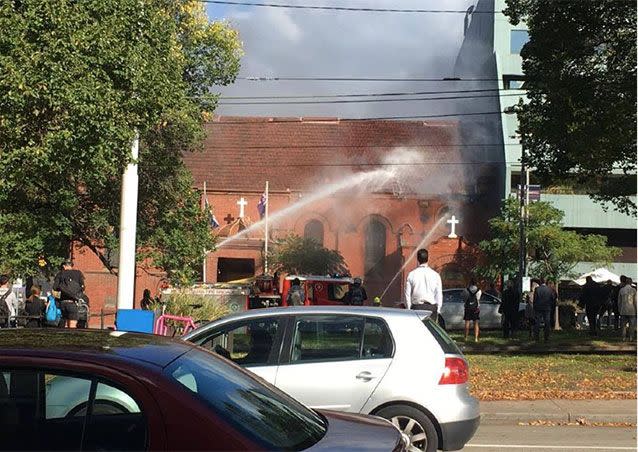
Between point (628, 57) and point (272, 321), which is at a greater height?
point (628, 57)

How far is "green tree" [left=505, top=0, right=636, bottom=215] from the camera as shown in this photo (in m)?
16.7

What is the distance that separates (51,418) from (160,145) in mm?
19764

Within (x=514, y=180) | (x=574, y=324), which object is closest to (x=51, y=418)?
(x=574, y=324)

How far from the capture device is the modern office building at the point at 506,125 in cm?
4594

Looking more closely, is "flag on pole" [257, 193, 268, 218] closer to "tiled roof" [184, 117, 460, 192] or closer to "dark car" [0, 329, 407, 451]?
"tiled roof" [184, 117, 460, 192]

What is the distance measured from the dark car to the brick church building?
4271cm

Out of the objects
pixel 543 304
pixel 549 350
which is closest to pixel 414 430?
pixel 549 350

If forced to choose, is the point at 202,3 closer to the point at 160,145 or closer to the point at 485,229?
the point at 160,145

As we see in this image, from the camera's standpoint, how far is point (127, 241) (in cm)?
1342

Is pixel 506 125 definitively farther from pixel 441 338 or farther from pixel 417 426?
pixel 417 426

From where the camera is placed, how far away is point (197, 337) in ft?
24.8

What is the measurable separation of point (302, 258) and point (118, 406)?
40.1 meters

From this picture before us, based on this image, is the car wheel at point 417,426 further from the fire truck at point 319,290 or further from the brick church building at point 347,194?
the brick church building at point 347,194

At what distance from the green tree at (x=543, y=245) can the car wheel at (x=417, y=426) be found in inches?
1361
